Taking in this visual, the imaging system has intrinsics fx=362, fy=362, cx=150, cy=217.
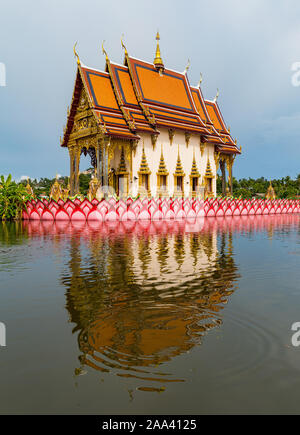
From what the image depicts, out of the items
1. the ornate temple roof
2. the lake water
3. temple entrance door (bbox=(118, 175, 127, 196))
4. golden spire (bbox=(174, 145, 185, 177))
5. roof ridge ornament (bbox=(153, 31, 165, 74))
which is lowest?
the lake water

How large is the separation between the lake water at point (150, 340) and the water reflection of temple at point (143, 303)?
0.04 ft

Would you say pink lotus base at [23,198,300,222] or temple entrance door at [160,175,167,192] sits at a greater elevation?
temple entrance door at [160,175,167,192]

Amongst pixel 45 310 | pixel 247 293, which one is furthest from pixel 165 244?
pixel 45 310

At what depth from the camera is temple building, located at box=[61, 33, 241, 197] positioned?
23.4m

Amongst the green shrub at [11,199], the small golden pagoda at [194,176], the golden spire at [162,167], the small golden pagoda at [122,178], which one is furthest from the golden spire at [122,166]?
the green shrub at [11,199]

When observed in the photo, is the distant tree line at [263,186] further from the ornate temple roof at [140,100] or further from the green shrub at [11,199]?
the green shrub at [11,199]

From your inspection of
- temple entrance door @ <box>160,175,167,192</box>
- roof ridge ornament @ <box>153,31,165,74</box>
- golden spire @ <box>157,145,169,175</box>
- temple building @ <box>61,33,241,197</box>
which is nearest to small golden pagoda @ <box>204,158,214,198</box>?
temple building @ <box>61,33,241,197</box>

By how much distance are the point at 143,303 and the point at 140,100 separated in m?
23.3

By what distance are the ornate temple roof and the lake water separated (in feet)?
59.7

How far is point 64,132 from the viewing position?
86.5 feet

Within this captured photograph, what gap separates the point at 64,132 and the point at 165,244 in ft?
65.2

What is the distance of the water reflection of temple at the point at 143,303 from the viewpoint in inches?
101

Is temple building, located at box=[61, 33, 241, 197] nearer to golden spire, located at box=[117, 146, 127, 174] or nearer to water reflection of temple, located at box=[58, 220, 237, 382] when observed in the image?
golden spire, located at box=[117, 146, 127, 174]

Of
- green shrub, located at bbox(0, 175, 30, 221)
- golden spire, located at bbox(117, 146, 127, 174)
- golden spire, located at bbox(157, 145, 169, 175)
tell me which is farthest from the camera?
golden spire, located at bbox(157, 145, 169, 175)
